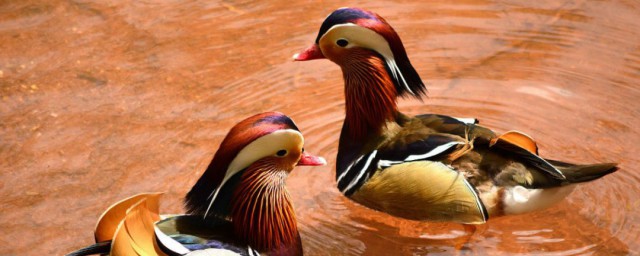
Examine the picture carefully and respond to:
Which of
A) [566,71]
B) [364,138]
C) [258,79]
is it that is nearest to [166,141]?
[258,79]

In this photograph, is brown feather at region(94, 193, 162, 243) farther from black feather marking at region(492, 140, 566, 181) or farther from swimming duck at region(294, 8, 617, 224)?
black feather marking at region(492, 140, 566, 181)

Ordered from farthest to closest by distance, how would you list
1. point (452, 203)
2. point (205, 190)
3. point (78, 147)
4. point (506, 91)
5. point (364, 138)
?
1. point (506, 91)
2. point (78, 147)
3. point (364, 138)
4. point (452, 203)
5. point (205, 190)

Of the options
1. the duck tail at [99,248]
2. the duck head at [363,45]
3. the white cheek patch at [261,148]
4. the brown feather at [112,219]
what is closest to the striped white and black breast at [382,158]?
the duck head at [363,45]

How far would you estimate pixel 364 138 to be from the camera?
4496mm

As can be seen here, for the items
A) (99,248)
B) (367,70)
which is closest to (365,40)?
(367,70)

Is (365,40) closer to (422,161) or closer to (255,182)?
(422,161)

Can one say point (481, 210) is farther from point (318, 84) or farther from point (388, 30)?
point (318, 84)

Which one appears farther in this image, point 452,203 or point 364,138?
point 364,138

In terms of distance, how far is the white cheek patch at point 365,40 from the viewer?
430 centimetres

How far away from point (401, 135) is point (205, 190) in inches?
44.2

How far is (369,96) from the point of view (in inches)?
179

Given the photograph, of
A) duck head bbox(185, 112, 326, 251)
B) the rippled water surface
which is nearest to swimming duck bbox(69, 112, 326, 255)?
duck head bbox(185, 112, 326, 251)

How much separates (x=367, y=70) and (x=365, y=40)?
205mm

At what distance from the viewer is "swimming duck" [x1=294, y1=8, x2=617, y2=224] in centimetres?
417
